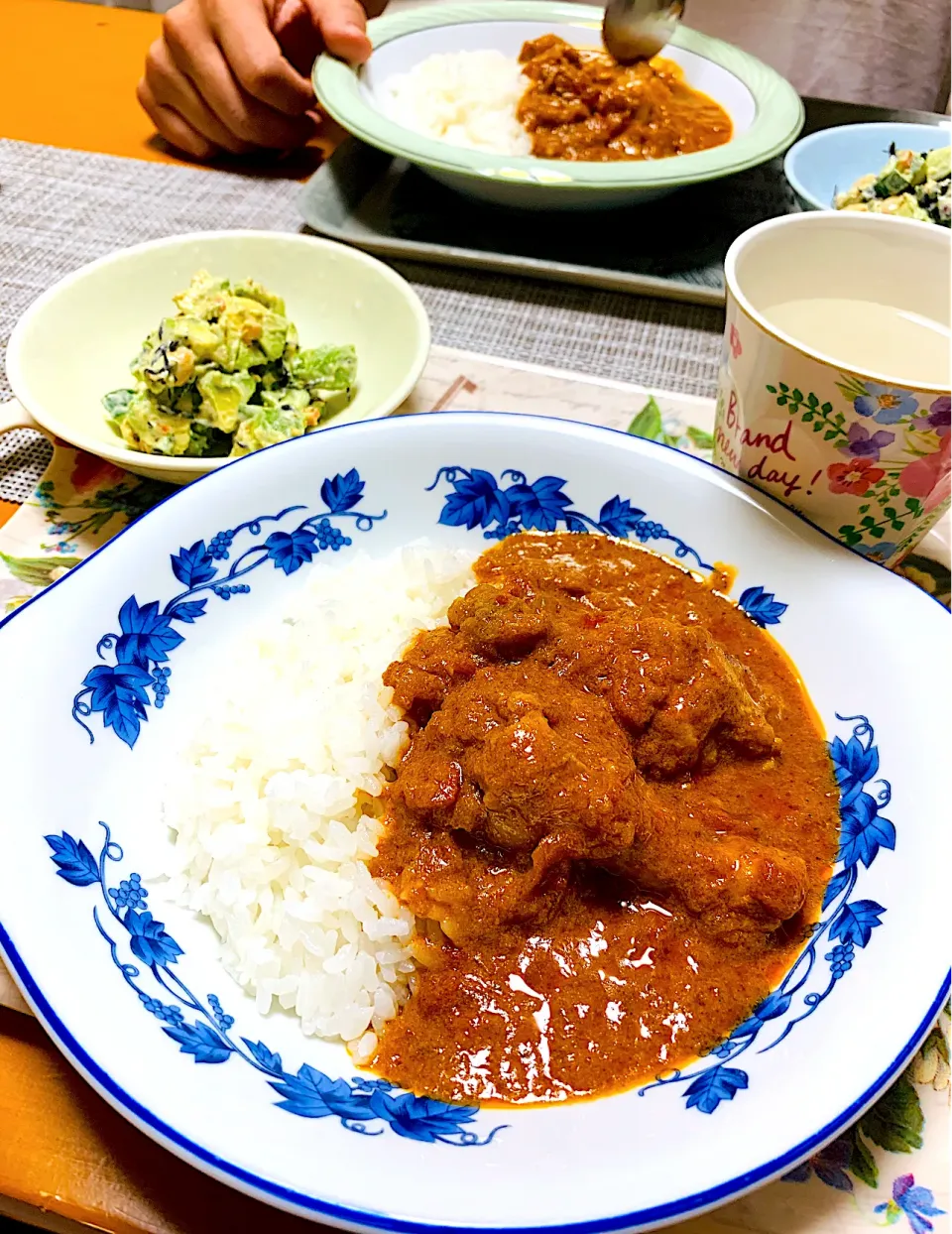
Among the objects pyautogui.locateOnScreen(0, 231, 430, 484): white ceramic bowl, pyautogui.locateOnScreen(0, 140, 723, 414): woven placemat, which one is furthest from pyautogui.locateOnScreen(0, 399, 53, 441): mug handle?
pyautogui.locateOnScreen(0, 140, 723, 414): woven placemat

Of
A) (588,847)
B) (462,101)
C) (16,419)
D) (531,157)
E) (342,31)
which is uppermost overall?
(342,31)

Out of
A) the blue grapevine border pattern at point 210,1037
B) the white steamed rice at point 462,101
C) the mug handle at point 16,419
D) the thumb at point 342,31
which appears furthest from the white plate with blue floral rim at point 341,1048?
the thumb at point 342,31

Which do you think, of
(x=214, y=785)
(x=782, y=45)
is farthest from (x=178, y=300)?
(x=782, y=45)

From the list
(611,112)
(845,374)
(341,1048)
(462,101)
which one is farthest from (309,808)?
(462,101)

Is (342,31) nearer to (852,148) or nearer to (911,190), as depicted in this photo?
(852,148)

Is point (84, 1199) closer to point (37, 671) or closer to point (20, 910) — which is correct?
point (20, 910)

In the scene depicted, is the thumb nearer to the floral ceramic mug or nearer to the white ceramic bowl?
the white ceramic bowl

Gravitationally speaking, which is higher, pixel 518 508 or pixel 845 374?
pixel 845 374

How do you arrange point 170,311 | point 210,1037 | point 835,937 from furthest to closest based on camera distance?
point 170,311 < point 835,937 < point 210,1037
